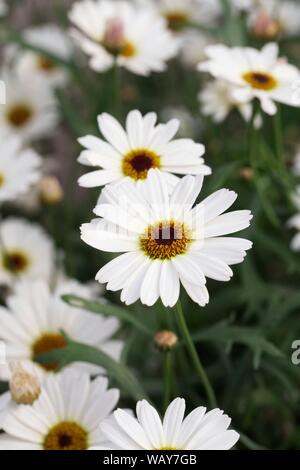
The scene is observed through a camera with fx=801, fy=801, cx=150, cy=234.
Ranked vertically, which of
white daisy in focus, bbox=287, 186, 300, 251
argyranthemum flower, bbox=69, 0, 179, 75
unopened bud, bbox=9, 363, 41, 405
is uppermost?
argyranthemum flower, bbox=69, 0, 179, 75

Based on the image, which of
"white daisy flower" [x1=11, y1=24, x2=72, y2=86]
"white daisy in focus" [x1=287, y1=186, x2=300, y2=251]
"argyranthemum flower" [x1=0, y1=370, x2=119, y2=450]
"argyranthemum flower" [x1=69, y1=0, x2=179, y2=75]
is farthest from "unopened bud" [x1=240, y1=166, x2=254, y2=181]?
"white daisy flower" [x1=11, y1=24, x2=72, y2=86]

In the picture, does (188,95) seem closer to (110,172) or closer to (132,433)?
(110,172)

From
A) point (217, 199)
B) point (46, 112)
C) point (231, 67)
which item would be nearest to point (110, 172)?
point (217, 199)

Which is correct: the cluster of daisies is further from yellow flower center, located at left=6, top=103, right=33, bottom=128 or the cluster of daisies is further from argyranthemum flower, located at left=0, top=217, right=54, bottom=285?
yellow flower center, located at left=6, top=103, right=33, bottom=128

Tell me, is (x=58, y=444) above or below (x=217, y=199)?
below

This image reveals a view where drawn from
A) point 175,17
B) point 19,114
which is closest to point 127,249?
point 19,114

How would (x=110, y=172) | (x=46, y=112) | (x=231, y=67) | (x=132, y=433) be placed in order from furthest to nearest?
1. (x=46, y=112)
2. (x=231, y=67)
3. (x=110, y=172)
4. (x=132, y=433)

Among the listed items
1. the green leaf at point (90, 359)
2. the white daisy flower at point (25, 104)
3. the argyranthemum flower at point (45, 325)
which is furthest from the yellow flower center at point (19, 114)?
the green leaf at point (90, 359)
